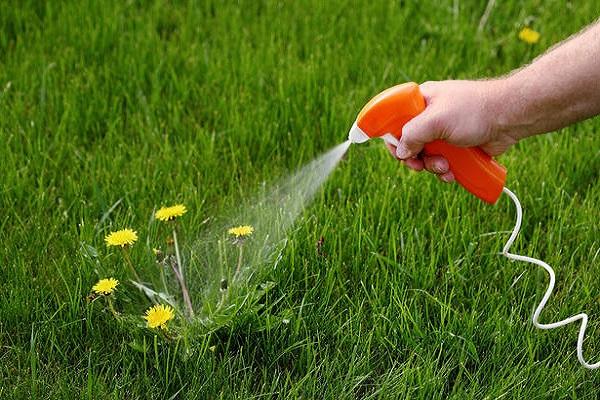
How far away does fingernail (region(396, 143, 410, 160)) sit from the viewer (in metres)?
1.94

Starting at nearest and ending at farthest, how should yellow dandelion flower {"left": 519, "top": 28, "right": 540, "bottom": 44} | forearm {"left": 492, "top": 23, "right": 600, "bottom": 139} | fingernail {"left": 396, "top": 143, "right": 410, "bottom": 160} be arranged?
forearm {"left": 492, "top": 23, "right": 600, "bottom": 139} → fingernail {"left": 396, "top": 143, "right": 410, "bottom": 160} → yellow dandelion flower {"left": 519, "top": 28, "right": 540, "bottom": 44}

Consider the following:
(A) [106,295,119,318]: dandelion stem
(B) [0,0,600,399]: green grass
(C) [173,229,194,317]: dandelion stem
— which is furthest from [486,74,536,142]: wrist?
(A) [106,295,119,318]: dandelion stem

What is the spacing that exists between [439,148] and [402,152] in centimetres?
7

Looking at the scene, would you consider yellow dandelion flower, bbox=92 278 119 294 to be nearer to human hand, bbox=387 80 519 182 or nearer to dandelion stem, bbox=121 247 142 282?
dandelion stem, bbox=121 247 142 282

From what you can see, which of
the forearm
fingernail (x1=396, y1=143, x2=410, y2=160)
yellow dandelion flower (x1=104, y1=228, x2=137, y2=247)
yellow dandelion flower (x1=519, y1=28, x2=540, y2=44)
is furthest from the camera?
yellow dandelion flower (x1=519, y1=28, x2=540, y2=44)

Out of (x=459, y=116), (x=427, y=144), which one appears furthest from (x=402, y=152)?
(x=459, y=116)

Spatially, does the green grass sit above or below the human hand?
below

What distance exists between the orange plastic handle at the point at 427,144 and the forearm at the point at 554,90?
11cm

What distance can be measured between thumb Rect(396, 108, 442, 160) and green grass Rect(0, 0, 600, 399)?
1.19 feet

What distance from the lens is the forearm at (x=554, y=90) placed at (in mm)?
1732

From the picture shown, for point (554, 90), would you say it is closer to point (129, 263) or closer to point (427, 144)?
point (427, 144)

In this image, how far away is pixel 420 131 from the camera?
1.87 meters

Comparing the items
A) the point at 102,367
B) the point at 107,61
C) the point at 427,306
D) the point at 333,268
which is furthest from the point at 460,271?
the point at 107,61

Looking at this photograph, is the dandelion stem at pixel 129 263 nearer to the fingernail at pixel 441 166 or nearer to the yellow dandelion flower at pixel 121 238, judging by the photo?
the yellow dandelion flower at pixel 121 238
